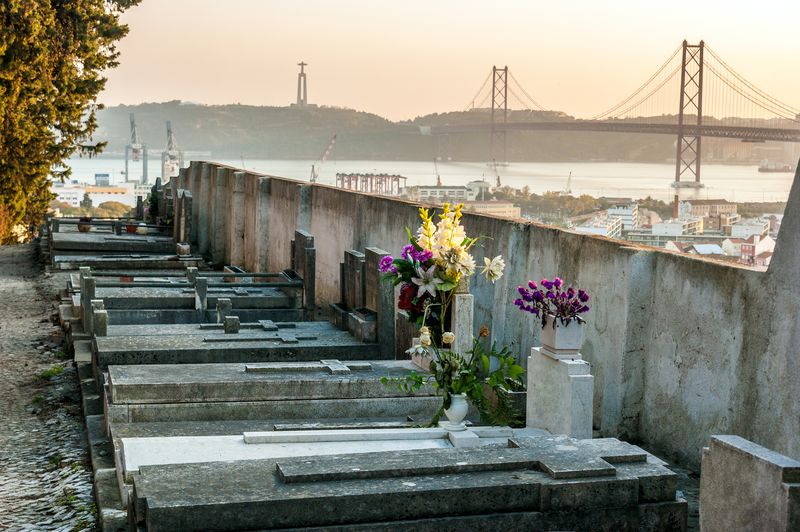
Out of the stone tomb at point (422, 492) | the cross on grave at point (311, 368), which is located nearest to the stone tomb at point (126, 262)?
the cross on grave at point (311, 368)

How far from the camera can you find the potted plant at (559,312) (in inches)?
229

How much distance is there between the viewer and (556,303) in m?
5.83

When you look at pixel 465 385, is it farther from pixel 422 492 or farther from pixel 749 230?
pixel 749 230

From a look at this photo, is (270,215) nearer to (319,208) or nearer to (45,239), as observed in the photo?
(319,208)

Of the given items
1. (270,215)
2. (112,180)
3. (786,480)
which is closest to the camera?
(786,480)

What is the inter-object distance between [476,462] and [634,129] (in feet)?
104

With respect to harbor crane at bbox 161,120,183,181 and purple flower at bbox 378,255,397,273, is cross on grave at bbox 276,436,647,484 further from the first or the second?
harbor crane at bbox 161,120,183,181

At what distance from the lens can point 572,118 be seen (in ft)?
126

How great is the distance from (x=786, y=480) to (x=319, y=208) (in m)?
9.79

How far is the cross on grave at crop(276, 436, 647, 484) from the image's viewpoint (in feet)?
14.3

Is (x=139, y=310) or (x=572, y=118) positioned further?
(x=572, y=118)

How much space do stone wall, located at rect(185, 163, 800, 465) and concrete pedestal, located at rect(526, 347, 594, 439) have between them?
505 mm

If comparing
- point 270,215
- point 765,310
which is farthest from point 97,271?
point 765,310

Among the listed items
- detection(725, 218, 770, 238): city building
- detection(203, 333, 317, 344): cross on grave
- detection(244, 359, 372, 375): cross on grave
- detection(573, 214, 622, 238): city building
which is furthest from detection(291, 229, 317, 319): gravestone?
detection(725, 218, 770, 238): city building
